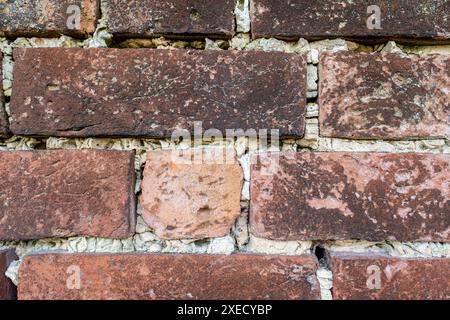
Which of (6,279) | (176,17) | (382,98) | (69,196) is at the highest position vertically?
(176,17)

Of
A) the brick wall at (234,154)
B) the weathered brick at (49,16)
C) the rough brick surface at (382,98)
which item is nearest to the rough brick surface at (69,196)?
the brick wall at (234,154)

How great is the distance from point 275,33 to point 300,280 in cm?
30

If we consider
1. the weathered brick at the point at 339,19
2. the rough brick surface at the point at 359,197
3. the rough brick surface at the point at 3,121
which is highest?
the weathered brick at the point at 339,19

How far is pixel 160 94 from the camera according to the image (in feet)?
1.28

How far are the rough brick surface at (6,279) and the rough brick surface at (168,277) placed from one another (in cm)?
3

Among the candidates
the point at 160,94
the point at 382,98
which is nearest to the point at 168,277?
the point at 160,94

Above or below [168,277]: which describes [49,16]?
above

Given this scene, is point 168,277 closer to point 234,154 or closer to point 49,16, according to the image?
point 234,154

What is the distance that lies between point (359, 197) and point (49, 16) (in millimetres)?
435

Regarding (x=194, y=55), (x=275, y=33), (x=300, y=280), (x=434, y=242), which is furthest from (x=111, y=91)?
(x=434, y=242)

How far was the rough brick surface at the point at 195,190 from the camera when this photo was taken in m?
0.40

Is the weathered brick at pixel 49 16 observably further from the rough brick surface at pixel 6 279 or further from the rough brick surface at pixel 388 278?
the rough brick surface at pixel 388 278

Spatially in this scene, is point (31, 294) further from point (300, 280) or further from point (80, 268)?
point (300, 280)

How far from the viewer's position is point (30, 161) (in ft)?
1.30
